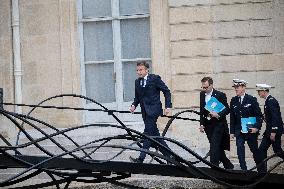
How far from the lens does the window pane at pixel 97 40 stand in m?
9.30

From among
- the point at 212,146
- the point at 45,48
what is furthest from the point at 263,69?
the point at 45,48

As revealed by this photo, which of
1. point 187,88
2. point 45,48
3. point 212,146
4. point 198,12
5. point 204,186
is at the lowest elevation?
point 204,186

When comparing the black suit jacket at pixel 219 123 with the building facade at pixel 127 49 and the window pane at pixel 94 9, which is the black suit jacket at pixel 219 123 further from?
the window pane at pixel 94 9

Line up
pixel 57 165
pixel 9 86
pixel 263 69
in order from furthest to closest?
1. pixel 9 86
2. pixel 263 69
3. pixel 57 165

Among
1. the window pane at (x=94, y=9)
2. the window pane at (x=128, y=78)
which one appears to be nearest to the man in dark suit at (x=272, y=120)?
the window pane at (x=128, y=78)

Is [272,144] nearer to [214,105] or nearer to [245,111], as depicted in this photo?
[245,111]

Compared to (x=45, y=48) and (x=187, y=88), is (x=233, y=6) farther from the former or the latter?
(x=45, y=48)

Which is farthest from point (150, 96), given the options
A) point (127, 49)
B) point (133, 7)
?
point (133, 7)

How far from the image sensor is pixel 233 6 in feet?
27.3

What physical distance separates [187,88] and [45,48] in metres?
3.07

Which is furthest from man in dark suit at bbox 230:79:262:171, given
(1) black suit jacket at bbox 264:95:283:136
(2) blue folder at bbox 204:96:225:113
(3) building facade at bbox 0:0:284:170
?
(3) building facade at bbox 0:0:284:170

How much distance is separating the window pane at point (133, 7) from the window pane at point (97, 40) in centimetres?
52

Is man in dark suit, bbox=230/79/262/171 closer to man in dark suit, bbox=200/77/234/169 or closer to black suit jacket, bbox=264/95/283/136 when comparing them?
black suit jacket, bbox=264/95/283/136

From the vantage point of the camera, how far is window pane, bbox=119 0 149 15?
906 centimetres
